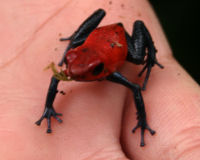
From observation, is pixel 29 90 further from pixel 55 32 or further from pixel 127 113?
pixel 127 113

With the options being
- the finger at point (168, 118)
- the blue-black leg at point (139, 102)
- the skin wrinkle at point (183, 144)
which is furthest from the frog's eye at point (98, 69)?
the skin wrinkle at point (183, 144)

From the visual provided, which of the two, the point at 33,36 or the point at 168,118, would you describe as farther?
the point at 33,36

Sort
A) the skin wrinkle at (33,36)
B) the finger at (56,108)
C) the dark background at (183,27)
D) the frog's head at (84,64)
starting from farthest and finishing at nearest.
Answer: the dark background at (183,27) → the skin wrinkle at (33,36) → the finger at (56,108) → the frog's head at (84,64)

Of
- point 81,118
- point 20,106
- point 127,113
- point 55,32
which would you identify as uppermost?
point 55,32

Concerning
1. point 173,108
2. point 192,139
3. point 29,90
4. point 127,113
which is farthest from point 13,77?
point 192,139

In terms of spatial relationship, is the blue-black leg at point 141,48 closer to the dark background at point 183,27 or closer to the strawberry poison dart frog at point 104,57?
the strawberry poison dart frog at point 104,57

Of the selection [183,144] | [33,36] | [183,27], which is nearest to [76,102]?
[33,36]

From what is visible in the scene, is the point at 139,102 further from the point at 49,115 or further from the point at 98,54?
the point at 49,115
